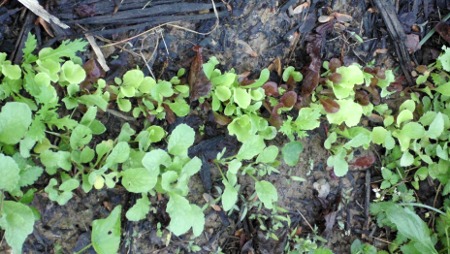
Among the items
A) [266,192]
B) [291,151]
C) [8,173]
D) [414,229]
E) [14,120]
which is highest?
[14,120]

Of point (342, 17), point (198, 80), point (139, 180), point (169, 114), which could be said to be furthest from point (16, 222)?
point (342, 17)

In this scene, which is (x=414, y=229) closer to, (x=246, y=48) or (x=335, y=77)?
(x=335, y=77)

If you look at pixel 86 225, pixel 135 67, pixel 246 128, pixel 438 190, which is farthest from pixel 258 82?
pixel 438 190

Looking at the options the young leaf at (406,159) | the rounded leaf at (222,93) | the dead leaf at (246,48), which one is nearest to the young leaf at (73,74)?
the rounded leaf at (222,93)

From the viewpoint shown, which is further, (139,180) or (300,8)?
(300,8)

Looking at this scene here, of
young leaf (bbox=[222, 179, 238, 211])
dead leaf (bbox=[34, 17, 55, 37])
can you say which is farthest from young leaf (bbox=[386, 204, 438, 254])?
dead leaf (bbox=[34, 17, 55, 37])

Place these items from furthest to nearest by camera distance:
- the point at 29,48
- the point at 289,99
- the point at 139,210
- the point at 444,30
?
1. the point at 444,30
2. the point at 289,99
3. the point at 139,210
4. the point at 29,48
